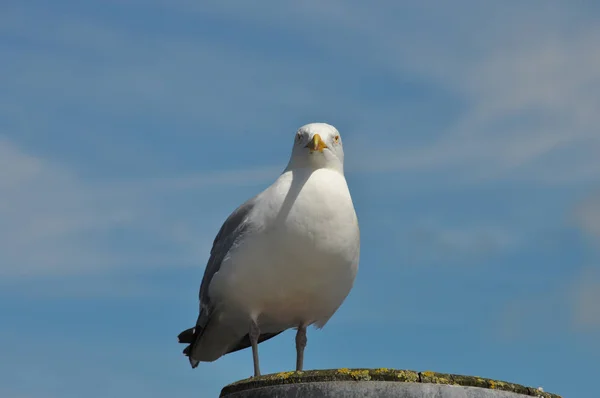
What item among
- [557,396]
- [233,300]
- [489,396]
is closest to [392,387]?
[489,396]

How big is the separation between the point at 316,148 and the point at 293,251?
1235 mm

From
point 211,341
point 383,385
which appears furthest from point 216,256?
point 383,385

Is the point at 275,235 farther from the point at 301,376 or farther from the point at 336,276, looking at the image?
the point at 301,376

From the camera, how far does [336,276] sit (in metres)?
10.7

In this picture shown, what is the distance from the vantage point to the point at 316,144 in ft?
35.1

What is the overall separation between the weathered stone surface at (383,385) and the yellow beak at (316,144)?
152 inches

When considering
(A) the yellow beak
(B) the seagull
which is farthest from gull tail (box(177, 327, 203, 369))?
(A) the yellow beak

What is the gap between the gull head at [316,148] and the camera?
35.4ft

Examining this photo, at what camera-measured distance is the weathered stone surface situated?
277 inches

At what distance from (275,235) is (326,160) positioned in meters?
1.14

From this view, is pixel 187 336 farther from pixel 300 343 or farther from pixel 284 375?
pixel 284 375

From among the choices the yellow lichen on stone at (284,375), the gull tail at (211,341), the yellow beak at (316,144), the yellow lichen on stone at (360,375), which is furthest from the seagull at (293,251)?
the yellow lichen on stone at (360,375)

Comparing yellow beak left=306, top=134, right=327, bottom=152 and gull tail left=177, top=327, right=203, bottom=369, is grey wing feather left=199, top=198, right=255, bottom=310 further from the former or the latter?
yellow beak left=306, top=134, right=327, bottom=152

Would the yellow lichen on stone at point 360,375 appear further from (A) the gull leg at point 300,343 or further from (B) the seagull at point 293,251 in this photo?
(A) the gull leg at point 300,343
